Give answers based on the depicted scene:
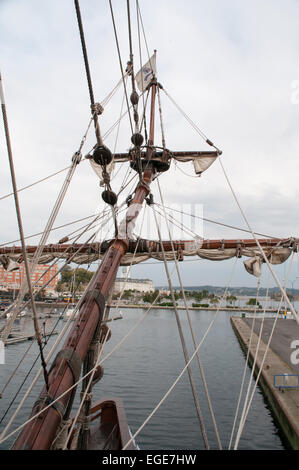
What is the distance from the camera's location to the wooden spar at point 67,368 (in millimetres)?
2912

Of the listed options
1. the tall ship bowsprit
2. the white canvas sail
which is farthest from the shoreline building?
the white canvas sail

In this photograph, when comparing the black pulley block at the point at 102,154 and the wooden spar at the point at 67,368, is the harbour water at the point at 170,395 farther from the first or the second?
the black pulley block at the point at 102,154

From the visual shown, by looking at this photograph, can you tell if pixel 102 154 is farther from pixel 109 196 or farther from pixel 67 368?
pixel 67 368

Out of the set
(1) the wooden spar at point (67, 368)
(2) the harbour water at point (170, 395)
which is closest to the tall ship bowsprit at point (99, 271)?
(1) the wooden spar at point (67, 368)

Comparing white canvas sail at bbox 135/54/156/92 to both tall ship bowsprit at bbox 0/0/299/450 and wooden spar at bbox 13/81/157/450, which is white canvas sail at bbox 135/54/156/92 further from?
wooden spar at bbox 13/81/157/450

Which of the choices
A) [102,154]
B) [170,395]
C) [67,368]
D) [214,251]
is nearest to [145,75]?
[214,251]

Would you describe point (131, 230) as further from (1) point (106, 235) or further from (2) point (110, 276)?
(2) point (110, 276)

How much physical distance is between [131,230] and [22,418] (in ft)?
33.1

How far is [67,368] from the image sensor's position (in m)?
3.41

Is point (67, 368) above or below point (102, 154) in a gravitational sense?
below

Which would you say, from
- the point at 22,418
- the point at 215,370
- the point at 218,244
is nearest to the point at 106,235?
the point at 218,244

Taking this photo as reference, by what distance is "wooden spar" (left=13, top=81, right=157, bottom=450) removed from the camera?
2.91 metres

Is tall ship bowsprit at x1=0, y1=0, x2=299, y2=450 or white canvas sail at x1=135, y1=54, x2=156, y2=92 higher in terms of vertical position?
white canvas sail at x1=135, y1=54, x2=156, y2=92

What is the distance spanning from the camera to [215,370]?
19.9 meters
